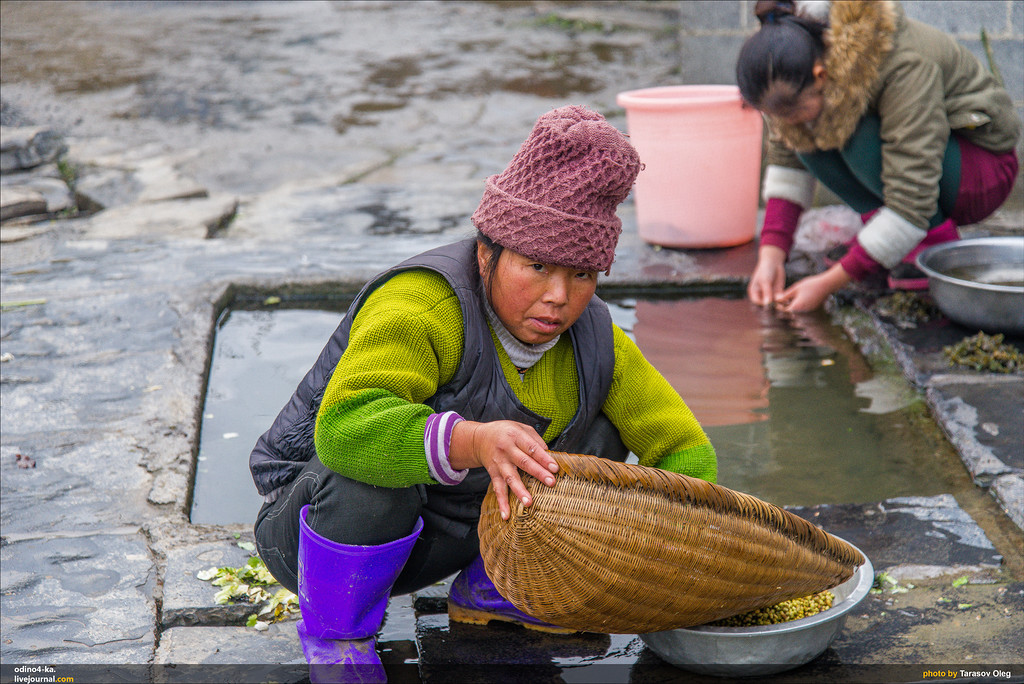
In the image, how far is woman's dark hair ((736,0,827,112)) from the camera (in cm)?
346

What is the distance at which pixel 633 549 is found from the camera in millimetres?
1605

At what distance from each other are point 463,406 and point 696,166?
320 centimetres

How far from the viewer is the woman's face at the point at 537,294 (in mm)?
1847

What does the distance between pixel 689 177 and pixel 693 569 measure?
11.3ft

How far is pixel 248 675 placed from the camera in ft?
6.50

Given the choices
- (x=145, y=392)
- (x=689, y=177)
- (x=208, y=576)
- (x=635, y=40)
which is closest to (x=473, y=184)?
(x=689, y=177)

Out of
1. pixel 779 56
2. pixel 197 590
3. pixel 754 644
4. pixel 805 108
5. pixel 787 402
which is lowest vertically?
pixel 787 402

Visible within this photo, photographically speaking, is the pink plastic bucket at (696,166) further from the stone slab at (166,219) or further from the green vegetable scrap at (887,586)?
the green vegetable scrap at (887,586)

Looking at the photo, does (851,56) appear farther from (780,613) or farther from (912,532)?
(780,613)

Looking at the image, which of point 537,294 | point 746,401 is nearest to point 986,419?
point 746,401

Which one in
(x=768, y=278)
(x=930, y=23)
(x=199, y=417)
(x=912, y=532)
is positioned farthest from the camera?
(x=930, y=23)

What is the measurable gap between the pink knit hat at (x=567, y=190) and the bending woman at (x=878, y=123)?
1.95m

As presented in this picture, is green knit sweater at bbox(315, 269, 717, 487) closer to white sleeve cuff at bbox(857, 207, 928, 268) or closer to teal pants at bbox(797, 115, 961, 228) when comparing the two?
white sleeve cuff at bbox(857, 207, 928, 268)

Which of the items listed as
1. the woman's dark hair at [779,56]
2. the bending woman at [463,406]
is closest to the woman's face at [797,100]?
the woman's dark hair at [779,56]
